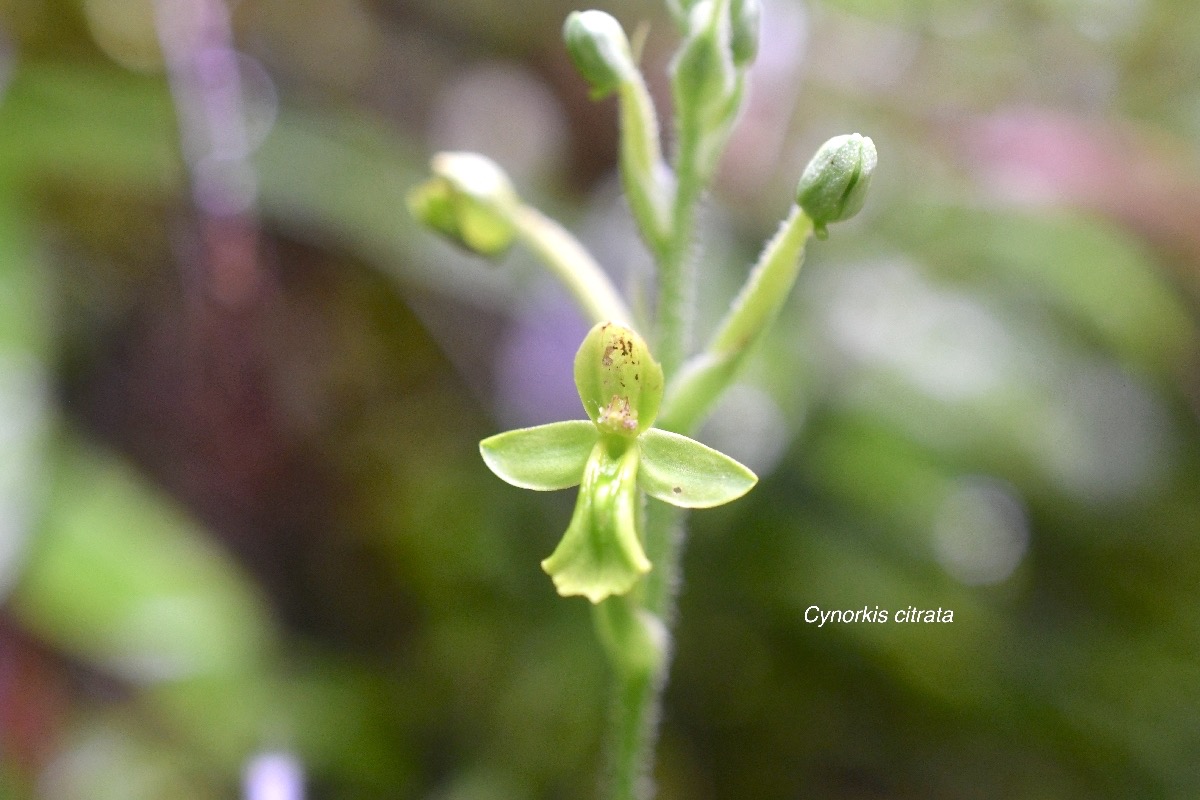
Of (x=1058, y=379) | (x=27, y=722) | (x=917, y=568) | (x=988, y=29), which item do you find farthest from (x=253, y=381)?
(x=988, y=29)

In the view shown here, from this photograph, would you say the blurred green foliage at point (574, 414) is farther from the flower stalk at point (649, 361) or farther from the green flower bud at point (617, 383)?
the green flower bud at point (617, 383)

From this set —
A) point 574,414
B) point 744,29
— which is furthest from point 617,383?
point 574,414

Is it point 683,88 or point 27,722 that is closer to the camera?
point 683,88

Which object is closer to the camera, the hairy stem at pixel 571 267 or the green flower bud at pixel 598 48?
the green flower bud at pixel 598 48

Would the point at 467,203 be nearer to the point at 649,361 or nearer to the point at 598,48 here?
the point at 598,48

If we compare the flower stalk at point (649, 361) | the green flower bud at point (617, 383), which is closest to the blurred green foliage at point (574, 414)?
the flower stalk at point (649, 361)

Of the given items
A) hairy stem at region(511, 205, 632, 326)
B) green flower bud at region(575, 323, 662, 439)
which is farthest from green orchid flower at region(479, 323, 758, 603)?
hairy stem at region(511, 205, 632, 326)

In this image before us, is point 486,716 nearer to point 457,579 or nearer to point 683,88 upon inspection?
point 457,579
